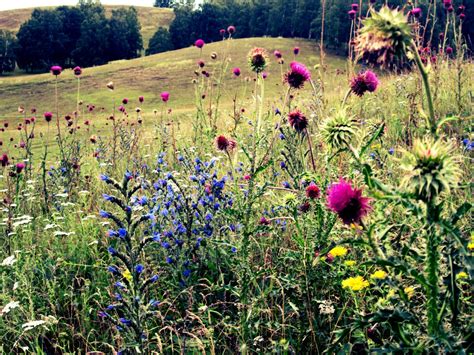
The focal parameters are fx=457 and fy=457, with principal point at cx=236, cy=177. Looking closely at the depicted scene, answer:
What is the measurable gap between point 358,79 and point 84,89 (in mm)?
37621

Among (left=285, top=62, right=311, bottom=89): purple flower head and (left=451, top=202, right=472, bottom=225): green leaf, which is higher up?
(left=285, top=62, right=311, bottom=89): purple flower head

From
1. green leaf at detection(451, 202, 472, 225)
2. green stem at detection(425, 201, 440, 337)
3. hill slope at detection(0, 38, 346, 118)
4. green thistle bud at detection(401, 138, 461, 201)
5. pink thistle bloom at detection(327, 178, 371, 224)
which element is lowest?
hill slope at detection(0, 38, 346, 118)

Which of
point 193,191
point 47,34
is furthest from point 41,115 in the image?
point 47,34

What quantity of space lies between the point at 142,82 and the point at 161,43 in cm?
3573

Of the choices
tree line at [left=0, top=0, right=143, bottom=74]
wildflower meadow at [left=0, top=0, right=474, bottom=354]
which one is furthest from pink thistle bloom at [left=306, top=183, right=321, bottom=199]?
tree line at [left=0, top=0, right=143, bottom=74]

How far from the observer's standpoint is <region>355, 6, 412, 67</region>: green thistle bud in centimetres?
157

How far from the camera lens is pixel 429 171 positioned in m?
1.53

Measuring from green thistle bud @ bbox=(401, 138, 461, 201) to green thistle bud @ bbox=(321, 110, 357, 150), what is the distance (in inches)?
23.8

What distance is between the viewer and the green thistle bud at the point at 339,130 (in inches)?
85.5

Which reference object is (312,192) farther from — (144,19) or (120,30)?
(144,19)

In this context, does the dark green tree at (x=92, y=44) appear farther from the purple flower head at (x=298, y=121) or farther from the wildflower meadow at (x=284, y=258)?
the purple flower head at (x=298, y=121)

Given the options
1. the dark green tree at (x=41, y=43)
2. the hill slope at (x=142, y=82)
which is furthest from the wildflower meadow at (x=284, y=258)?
the dark green tree at (x=41, y=43)

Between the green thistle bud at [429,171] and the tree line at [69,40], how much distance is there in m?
70.9

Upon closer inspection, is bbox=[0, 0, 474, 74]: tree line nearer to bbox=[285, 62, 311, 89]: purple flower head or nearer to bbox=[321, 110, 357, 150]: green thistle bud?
bbox=[285, 62, 311, 89]: purple flower head
